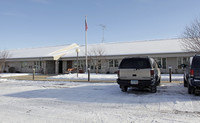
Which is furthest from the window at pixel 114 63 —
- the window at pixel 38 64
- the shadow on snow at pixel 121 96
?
the shadow on snow at pixel 121 96

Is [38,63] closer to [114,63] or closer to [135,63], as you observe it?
[114,63]

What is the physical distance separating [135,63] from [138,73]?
62 centimetres

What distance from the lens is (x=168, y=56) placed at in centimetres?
1991

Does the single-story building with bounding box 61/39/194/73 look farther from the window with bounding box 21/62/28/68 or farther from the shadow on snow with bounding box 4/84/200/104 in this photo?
the shadow on snow with bounding box 4/84/200/104

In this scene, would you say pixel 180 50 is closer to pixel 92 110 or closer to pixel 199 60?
pixel 199 60

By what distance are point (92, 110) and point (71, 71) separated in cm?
1956

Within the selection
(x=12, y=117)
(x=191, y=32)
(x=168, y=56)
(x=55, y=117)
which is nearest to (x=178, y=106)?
(x=55, y=117)

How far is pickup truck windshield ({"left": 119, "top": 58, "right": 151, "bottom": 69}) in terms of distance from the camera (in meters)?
8.40

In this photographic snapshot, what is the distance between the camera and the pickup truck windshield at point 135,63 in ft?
27.5

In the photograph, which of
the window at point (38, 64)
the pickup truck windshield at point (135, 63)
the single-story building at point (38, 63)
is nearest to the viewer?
the pickup truck windshield at point (135, 63)

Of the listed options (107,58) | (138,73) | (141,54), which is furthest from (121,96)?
(107,58)

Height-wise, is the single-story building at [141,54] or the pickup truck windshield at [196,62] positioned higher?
the single-story building at [141,54]

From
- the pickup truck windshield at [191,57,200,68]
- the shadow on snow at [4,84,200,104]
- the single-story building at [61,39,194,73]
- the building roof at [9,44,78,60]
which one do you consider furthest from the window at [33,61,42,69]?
the pickup truck windshield at [191,57,200,68]

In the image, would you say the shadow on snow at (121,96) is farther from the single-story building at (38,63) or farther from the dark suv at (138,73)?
the single-story building at (38,63)
